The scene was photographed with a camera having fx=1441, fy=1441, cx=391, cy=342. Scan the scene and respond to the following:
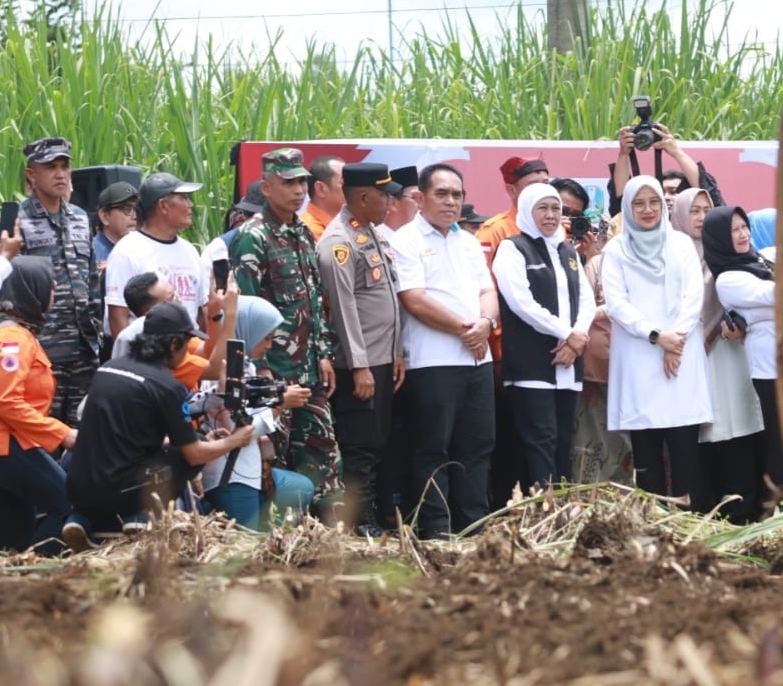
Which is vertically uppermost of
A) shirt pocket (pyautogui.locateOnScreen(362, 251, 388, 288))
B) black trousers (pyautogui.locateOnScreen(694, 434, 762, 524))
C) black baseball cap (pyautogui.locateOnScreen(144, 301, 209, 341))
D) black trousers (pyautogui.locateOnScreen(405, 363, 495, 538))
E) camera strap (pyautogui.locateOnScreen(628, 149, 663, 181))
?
camera strap (pyautogui.locateOnScreen(628, 149, 663, 181))

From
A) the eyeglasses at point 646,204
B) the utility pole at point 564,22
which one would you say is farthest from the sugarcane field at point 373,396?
the utility pole at point 564,22

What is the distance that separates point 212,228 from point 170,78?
69.8 inches

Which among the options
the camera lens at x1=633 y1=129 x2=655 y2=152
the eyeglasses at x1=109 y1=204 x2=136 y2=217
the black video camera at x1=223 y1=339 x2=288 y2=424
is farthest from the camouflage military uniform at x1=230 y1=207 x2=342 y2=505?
the camera lens at x1=633 y1=129 x2=655 y2=152

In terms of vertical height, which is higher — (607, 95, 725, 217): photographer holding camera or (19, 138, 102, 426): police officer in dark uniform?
(607, 95, 725, 217): photographer holding camera

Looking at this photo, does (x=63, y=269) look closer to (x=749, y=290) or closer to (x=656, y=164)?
(x=749, y=290)

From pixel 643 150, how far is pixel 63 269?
3.35 m

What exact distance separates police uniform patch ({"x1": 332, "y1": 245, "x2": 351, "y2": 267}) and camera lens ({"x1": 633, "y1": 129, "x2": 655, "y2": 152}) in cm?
206

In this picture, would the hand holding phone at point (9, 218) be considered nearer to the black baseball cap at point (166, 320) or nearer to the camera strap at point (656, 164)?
the black baseball cap at point (166, 320)

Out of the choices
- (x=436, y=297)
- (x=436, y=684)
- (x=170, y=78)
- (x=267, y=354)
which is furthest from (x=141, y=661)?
(x=170, y=78)

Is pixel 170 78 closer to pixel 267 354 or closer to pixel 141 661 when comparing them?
pixel 267 354

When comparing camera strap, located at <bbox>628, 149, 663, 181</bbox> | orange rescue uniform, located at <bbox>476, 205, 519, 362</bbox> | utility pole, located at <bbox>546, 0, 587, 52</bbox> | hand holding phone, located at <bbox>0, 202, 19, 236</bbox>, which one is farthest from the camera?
utility pole, located at <bbox>546, 0, 587, 52</bbox>

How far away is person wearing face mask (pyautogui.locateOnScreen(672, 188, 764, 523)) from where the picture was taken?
24.2ft

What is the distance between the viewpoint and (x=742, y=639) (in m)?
2.08

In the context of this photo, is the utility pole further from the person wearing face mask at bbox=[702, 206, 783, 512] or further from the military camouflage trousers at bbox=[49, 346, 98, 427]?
the military camouflage trousers at bbox=[49, 346, 98, 427]
